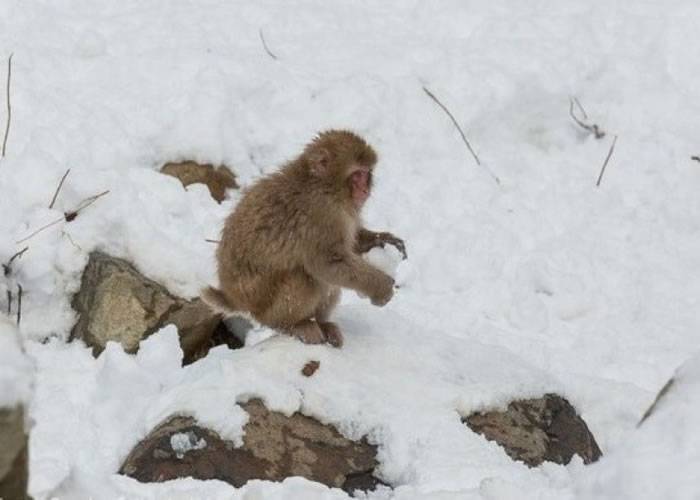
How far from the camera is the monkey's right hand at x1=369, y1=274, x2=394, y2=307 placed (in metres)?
5.51

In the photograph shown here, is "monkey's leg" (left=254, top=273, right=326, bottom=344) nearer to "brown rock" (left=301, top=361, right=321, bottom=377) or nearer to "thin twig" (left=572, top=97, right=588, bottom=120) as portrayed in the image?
"brown rock" (left=301, top=361, right=321, bottom=377)

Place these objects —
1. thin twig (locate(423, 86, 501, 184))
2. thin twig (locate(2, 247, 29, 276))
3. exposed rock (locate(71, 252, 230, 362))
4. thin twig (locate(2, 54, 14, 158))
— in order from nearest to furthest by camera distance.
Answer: exposed rock (locate(71, 252, 230, 362)), thin twig (locate(2, 247, 29, 276)), thin twig (locate(2, 54, 14, 158)), thin twig (locate(423, 86, 501, 184))

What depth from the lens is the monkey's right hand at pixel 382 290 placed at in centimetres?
551

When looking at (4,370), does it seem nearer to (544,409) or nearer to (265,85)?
(544,409)

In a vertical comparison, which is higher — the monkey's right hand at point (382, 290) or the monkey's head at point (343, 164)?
the monkey's head at point (343, 164)

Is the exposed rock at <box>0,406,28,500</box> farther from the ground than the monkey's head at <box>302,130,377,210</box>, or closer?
farther from the ground

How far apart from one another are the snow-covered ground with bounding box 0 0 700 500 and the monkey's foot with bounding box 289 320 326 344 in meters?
0.07

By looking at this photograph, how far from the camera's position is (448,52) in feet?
27.6

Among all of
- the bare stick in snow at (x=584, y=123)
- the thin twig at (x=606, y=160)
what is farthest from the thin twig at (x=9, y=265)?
the bare stick in snow at (x=584, y=123)

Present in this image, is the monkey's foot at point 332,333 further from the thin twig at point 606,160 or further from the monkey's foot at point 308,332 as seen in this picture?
the thin twig at point 606,160

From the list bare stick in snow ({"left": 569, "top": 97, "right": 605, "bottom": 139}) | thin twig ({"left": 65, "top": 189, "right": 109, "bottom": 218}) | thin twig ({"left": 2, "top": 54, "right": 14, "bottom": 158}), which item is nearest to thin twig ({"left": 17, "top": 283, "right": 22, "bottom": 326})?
thin twig ({"left": 65, "top": 189, "right": 109, "bottom": 218})

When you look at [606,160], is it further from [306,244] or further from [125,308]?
[125,308]

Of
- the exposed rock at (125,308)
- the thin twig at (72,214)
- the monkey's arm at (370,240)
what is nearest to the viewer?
the monkey's arm at (370,240)

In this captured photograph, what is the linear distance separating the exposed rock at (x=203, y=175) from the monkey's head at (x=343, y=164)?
1841mm
